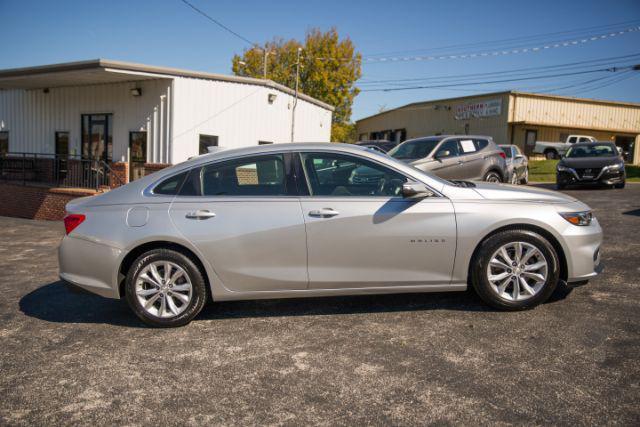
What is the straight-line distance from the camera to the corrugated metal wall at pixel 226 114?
50.6 feet

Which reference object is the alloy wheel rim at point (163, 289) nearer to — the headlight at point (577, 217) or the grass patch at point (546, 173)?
the headlight at point (577, 217)

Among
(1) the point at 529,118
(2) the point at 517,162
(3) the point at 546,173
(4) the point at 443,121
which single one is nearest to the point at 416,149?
(2) the point at 517,162

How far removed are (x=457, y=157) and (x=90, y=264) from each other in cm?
941

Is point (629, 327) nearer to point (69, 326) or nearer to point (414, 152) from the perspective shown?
point (69, 326)

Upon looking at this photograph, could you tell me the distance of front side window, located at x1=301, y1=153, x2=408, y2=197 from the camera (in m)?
4.52

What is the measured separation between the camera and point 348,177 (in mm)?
4574

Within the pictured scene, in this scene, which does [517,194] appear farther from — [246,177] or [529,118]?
[529,118]

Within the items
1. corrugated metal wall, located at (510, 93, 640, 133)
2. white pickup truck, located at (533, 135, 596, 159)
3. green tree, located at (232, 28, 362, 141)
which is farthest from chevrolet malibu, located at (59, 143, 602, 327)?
green tree, located at (232, 28, 362, 141)

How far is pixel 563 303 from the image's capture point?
4848 millimetres

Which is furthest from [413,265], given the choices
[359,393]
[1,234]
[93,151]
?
[93,151]

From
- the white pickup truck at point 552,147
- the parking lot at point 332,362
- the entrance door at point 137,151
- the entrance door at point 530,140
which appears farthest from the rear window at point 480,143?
the entrance door at point 530,140

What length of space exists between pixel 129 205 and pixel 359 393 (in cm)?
265

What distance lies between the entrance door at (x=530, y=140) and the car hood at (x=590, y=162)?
20139 mm

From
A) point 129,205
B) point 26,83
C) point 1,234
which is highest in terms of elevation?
point 26,83
